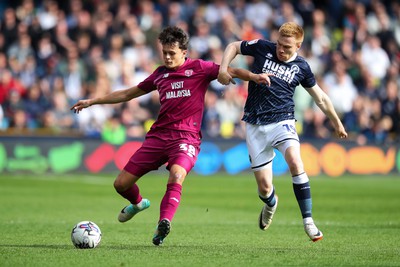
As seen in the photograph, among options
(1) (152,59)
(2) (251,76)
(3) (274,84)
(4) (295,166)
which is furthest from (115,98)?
(1) (152,59)

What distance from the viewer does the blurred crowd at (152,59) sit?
2255cm

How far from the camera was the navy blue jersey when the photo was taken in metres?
9.91

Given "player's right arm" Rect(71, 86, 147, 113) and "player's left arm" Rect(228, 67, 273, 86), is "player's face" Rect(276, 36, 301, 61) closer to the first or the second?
"player's left arm" Rect(228, 67, 273, 86)

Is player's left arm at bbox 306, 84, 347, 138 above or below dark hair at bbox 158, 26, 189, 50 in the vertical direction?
below

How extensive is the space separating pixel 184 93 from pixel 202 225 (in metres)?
3.01

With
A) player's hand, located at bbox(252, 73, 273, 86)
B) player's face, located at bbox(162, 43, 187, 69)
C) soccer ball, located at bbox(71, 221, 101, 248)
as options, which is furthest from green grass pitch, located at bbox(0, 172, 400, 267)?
player's face, located at bbox(162, 43, 187, 69)

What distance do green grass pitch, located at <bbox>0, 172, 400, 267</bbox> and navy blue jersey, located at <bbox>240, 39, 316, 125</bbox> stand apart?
4.94 ft

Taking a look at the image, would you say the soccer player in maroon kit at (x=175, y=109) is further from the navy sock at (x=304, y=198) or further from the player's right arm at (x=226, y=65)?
the navy sock at (x=304, y=198)

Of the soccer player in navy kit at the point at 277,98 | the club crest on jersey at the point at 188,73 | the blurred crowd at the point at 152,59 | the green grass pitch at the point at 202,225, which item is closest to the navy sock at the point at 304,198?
the soccer player in navy kit at the point at 277,98

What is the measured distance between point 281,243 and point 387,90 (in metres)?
16.6

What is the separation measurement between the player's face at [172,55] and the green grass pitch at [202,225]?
203 centimetres

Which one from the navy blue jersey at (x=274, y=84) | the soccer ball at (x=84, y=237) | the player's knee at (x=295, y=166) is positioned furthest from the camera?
the navy blue jersey at (x=274, y=84)

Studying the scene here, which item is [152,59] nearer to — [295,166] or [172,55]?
[172,55]

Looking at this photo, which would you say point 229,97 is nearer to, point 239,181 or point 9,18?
point 239,181
